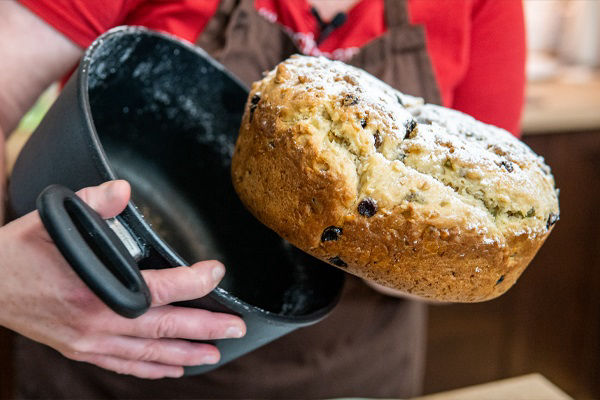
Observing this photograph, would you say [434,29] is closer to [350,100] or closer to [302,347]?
[350,100]

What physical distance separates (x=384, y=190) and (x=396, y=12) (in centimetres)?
47

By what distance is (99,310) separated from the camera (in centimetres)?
53

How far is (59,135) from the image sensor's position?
0.54m

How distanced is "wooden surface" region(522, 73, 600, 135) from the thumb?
146 cm

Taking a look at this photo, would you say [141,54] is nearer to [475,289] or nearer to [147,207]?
[147,207]

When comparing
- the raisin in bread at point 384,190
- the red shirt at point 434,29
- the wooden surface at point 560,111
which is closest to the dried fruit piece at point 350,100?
the raisin in bread at point 384,190

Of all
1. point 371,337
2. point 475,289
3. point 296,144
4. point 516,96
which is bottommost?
point 371,337

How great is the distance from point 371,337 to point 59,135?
2.24 feet

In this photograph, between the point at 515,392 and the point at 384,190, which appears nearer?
the point at 384,190

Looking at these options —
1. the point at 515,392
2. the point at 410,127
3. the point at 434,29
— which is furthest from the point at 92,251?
the point at 434,29

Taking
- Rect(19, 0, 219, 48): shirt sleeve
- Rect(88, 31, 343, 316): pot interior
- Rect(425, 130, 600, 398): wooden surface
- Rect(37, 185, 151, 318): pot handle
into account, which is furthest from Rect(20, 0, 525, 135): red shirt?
Rect(425, 130, 600, 398): wooden surface

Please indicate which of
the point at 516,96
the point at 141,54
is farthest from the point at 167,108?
the point at 516,96

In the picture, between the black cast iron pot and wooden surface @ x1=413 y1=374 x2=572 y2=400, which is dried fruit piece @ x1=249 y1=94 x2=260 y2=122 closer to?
the black cast iron pot

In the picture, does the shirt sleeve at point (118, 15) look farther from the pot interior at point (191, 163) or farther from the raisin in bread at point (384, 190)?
the raisin in bread at point (384, 190)
